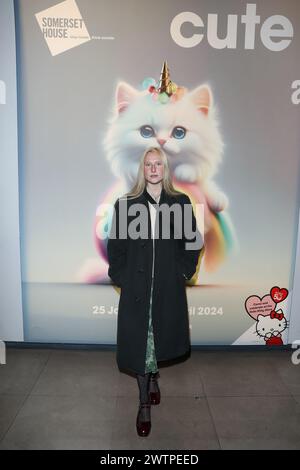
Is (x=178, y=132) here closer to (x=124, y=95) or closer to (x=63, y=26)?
(x=124, y=95)

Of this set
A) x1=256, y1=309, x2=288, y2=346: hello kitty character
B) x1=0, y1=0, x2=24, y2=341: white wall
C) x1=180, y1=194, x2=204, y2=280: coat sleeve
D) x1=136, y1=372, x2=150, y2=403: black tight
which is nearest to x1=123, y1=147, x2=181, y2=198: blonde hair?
x1=180, y1=194, x2=204, y2=280: coat sleeve

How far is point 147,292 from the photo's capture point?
2.37 m

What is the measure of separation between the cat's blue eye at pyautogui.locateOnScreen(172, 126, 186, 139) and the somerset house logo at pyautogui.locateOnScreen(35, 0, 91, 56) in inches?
40.2

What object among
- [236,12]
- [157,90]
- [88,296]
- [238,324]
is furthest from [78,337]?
[236,12]

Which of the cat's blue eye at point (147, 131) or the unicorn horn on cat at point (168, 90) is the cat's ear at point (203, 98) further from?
the cat's blue eye at point (147, 131)

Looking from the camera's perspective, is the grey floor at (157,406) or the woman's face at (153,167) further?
the woman's face at (153,167)

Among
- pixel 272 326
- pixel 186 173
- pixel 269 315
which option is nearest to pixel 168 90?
pixel 186 173

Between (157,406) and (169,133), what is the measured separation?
217 cm

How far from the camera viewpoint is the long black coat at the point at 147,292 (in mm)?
2373

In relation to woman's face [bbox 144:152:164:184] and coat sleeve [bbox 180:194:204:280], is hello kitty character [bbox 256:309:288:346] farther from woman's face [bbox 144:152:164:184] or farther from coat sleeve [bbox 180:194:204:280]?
woman's face [bbox 144:152:164:184]

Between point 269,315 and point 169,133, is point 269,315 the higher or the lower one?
the lower one

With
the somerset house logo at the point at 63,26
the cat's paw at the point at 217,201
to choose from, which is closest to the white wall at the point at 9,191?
the somerset house logo at the point at 63,26

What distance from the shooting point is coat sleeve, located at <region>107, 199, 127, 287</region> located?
2.47 meters
